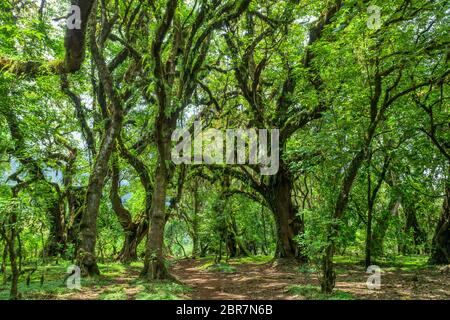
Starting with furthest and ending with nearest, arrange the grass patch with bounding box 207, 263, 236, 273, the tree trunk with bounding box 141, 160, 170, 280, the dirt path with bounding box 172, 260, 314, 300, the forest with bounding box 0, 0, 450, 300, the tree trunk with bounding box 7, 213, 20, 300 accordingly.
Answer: the grass patch with bounding box 207, 263, 236, 273, the tree trunk with bounding box 141, 160, 170, 280, the dirt path with bounding box 172, 260, 314, 300, the forest with bounding box 0, 0, 450, 300, the tree trunk with bounding box 7, 213, 20, 300

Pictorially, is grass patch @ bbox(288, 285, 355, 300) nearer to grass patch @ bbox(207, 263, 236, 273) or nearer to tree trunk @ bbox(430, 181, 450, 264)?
grass patch @ bbox(207, 263, 236, 273)

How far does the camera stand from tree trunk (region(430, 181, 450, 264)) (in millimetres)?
12961

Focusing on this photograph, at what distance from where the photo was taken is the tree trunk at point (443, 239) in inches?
510

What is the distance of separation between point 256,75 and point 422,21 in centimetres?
624

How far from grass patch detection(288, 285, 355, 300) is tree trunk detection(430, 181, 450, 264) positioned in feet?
24.5

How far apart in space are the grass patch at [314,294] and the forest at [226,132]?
2.5 inches

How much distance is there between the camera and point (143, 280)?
882 centimetres

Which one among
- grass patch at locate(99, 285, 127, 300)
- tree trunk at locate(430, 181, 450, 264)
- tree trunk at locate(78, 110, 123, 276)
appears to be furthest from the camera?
tree trunk at locate(430, 181, 450, 264)

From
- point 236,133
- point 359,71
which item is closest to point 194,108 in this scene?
point 236,133

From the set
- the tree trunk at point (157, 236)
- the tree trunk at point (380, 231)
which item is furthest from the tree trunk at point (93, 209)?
the tree trunk at point (380, 231)

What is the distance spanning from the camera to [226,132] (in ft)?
50.1

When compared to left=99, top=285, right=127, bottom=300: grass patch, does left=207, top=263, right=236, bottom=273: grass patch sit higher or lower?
lower

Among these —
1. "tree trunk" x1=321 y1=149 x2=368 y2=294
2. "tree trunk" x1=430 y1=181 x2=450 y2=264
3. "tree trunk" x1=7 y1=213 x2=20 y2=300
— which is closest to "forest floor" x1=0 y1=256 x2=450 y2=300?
"tree trunk" x1=321 y1=149 x2=368 y2=294

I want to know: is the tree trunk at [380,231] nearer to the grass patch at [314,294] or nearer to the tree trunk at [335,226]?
the grass patch at [314,294]
